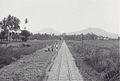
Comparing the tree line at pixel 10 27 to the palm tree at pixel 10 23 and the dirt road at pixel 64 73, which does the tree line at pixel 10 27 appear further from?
the dirt road at pixel 64 73

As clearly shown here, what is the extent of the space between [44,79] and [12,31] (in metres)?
96.0

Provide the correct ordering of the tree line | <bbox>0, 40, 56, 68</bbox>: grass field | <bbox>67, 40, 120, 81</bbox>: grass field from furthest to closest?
the tree line → <bbox>0, 40, 56, 68</bbox>: grass field → <bbox>67, 40, 120, 81</bbox>: grass field

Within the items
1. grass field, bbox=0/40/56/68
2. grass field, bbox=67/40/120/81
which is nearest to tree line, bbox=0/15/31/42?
grass field, bbox=0/40/56/68

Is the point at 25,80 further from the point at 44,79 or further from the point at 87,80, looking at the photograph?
the point at 87,80

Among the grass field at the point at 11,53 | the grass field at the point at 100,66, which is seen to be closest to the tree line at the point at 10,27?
the grass field at the point at 11,53

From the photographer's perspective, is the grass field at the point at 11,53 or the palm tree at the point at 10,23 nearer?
the grass field at the point at 11,53

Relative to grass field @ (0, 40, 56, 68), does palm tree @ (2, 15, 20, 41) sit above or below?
above

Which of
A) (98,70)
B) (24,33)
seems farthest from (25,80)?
(24,33)

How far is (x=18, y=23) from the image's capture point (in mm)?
107688

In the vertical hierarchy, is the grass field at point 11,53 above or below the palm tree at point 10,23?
below

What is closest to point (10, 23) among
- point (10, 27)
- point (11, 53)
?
point (10, 27)

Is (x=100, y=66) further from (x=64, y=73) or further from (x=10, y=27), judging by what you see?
(x=10, y=27)

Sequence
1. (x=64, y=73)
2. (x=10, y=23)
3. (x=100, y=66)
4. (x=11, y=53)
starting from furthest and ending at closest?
(x=10, y=23) → (x=11, y=53) → (x=100, y=66) → (x=64, y=73)

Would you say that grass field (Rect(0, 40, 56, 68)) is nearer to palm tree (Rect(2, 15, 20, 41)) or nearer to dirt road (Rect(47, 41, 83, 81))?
dirt road (Rect(47, 41, 83, 81))
